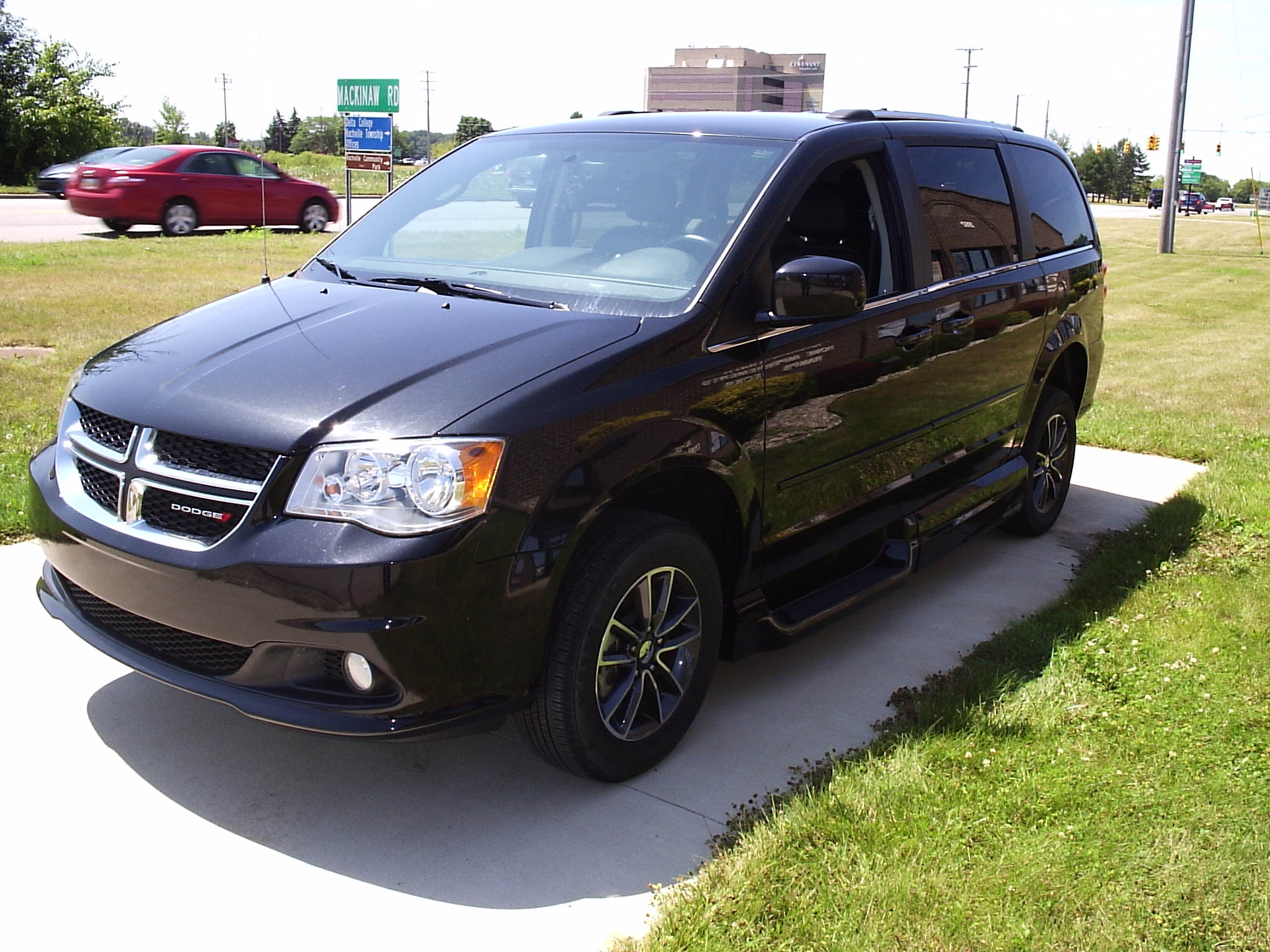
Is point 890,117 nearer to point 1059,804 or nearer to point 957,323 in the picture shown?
point 957,323

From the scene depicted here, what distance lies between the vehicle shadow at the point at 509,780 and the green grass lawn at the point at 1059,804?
0.16m

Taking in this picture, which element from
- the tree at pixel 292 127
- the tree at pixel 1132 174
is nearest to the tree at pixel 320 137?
the tree at pixel 292 127

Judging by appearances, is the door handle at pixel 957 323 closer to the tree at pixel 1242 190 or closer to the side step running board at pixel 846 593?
the side step running board at pixel 846 593

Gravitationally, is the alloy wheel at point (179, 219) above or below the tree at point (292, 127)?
below

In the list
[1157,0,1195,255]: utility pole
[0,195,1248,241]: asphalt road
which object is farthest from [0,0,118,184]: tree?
[1157,0,1195,255]: utility pole

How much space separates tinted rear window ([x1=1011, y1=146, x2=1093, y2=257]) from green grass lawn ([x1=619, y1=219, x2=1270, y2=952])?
5.36 ft

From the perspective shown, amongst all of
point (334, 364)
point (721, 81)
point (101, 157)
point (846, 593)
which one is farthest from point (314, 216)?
point (721, 81)

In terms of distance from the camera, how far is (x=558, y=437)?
3.08 metres

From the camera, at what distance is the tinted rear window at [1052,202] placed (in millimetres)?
5809

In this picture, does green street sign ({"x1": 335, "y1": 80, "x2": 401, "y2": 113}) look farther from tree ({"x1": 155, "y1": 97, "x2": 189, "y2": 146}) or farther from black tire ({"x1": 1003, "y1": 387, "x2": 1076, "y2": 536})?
tree ({"x1": 155, "y1": 97, "x2": 189, "y2": 146})

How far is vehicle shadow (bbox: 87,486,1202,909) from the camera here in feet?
10.4

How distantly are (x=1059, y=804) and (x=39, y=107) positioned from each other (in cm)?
4168

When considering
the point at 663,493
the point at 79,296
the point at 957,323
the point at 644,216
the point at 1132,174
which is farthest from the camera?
the point at 1132,174

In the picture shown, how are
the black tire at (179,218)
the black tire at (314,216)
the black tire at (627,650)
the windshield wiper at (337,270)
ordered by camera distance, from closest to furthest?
the black tire at (627,650)
the windshield wiper at (337,270)
the black tire at (179,218)
the black tire at (314,216)
